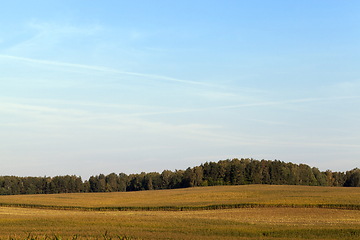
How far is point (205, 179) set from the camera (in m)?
144

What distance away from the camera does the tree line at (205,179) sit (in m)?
137

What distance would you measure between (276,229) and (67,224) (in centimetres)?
1893

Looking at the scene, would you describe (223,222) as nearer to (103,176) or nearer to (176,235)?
(176,235)

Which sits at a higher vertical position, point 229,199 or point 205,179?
point 205,179

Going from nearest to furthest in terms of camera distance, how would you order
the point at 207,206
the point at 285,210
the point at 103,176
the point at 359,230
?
the point at 359,230 < the point at 285,210 < the point at 207,206 < the point at 103,176

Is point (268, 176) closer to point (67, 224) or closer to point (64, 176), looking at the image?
point (64, 176)

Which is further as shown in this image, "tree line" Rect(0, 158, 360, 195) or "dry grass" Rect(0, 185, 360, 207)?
"tree line" Rect(0, 158, 360, 195)

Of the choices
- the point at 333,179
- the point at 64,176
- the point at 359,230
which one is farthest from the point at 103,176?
the point at 359,230

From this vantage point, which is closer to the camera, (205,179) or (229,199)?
(229,199)

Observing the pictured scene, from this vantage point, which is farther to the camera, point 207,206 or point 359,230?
point 207,206

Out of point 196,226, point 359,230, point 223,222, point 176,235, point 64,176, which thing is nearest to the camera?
point 176,235

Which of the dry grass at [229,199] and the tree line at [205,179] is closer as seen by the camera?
the dry grass at [229,199]

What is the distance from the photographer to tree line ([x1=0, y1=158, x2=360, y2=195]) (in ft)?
450

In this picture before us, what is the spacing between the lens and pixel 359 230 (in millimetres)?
28812
